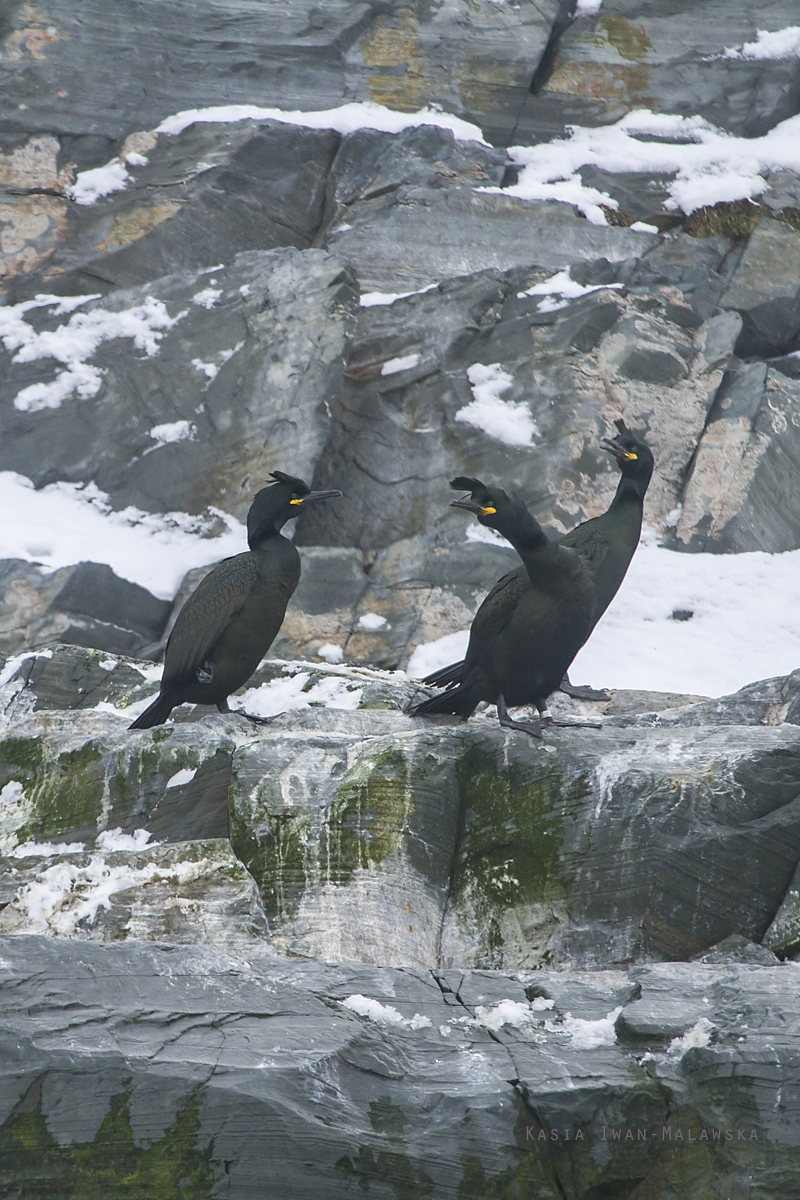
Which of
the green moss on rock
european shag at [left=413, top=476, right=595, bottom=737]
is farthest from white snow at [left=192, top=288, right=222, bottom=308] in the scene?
the green moss on rock

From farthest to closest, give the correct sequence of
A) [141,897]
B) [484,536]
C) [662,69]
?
[662,69] < [484,536] < [141,897]

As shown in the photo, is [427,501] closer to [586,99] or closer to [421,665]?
[421,665]

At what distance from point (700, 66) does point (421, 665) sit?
898cm

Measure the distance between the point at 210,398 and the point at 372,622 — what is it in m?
3.15

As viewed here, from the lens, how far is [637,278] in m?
12.8

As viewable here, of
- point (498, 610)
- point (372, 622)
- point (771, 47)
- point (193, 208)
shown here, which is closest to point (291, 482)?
point (498, 610)

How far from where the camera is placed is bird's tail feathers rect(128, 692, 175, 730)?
6.61 meters

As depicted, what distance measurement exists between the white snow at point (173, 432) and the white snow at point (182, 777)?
7.00m

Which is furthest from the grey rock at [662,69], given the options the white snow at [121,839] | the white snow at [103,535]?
A: the white snow at [121,839]

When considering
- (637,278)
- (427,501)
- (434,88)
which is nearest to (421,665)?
(427,501)

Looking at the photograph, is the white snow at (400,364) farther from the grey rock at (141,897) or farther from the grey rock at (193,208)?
the grey rock at (141,897)

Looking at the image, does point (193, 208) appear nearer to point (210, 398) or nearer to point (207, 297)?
point (207, 297)

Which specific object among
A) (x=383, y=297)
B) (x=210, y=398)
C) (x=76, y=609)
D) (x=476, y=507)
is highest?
(x=476, y=507)

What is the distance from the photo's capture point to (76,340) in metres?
12.7
